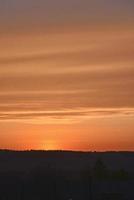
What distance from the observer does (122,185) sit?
46469 mm

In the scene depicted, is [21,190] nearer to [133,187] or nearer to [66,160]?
[133,187]

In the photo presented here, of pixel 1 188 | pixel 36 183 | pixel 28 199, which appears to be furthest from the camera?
pixel 36 183

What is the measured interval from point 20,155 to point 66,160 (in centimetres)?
629

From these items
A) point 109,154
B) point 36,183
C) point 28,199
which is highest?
point 109,154

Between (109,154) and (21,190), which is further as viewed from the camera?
(109,154)

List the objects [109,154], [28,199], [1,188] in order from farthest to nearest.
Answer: [109,154] < [1,188] < [28,199]

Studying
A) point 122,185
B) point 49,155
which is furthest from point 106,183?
point 49,155

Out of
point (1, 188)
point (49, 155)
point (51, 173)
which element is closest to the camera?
point (1, 188)

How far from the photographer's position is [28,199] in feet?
126

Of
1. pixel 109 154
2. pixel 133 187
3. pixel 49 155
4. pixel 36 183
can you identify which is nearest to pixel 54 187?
pixel 36 183

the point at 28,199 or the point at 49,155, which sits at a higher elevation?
the point at 49,155

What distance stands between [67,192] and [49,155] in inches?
2242

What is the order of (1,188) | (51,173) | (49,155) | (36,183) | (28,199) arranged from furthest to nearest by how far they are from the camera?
(49,155), (51,173), (36,183), (1,188), (28,199)

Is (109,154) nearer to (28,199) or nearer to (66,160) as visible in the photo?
(66,160)
